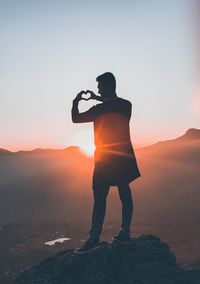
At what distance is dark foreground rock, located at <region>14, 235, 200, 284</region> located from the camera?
6.10 m

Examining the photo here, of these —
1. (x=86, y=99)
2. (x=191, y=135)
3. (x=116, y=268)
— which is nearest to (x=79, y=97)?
(x=86, y=99)

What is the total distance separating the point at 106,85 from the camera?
6.75 metres

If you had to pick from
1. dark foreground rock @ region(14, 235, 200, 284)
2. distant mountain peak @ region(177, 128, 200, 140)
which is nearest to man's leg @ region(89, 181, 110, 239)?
dark foreground rock @ region(14, 235, 200, 284)

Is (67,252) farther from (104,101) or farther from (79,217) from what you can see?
(79,217)

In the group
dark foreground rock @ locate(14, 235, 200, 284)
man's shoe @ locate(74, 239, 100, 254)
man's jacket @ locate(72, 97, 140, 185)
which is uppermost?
man's jacket @ locate(72, 97, 140, 185)

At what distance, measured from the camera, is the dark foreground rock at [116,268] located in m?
6.10

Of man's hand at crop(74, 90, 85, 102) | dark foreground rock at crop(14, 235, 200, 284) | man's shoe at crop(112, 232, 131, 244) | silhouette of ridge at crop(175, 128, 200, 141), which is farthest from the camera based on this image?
silhouette of ridge at crop(175, 128, 200, 141)

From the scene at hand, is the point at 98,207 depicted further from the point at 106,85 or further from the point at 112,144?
the point at 106,85

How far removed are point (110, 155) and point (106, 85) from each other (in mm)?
1050

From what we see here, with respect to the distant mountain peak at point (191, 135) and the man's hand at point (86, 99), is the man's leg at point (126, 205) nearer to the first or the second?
the man's hand at point (86, 99)

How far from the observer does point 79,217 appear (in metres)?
49.7

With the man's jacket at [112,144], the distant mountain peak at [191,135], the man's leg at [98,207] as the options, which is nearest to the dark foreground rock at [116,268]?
the man's leg at [98,207]

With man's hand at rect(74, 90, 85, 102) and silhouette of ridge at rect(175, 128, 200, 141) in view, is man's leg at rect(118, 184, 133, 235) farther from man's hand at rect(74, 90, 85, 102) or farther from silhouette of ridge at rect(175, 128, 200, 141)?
silhouette of ridge at rect(175, 128, 200, 141)

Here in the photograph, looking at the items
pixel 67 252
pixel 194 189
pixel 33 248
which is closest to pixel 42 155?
pixel 194 189
